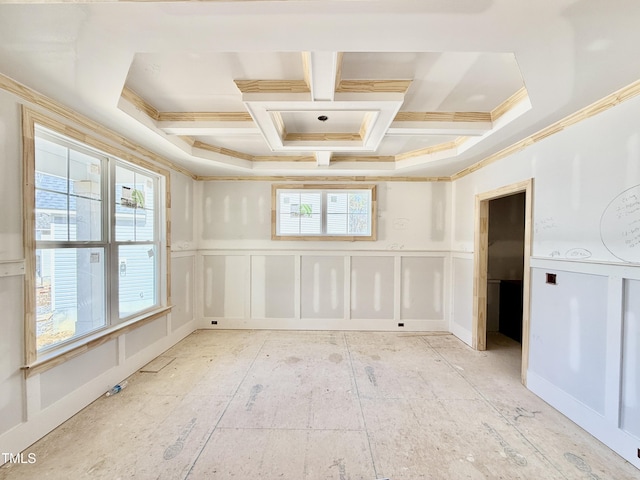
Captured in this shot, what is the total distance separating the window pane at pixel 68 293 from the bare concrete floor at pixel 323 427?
696 millimetres

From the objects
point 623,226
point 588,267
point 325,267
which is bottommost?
point 325,267

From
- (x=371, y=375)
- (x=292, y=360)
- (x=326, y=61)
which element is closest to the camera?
(x=326, y=61)

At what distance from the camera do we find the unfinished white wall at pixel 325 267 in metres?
4.14

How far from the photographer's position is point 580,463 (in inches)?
66.6

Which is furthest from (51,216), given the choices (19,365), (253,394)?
(253,394)

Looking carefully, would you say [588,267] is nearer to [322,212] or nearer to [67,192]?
[322,212]

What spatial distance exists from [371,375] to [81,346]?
267cm

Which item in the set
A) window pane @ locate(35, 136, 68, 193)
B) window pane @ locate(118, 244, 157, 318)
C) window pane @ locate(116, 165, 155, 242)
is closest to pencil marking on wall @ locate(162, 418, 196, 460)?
window pane @ locate(118, 244, 157, 318)

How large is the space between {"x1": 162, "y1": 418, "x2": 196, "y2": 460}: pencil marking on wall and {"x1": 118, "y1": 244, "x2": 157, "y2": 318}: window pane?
141 centimetres

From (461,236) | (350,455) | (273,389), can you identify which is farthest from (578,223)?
(273,389)

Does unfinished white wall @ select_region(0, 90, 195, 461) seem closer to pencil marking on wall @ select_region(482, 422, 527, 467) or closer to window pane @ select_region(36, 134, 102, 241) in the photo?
window pane @ select_region(36, 134, 102, 241)

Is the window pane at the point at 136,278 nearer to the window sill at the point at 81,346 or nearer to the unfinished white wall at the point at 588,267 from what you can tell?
the window sill at the point at 81,346

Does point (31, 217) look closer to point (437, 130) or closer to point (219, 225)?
point (219, 225)

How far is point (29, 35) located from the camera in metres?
1.28
